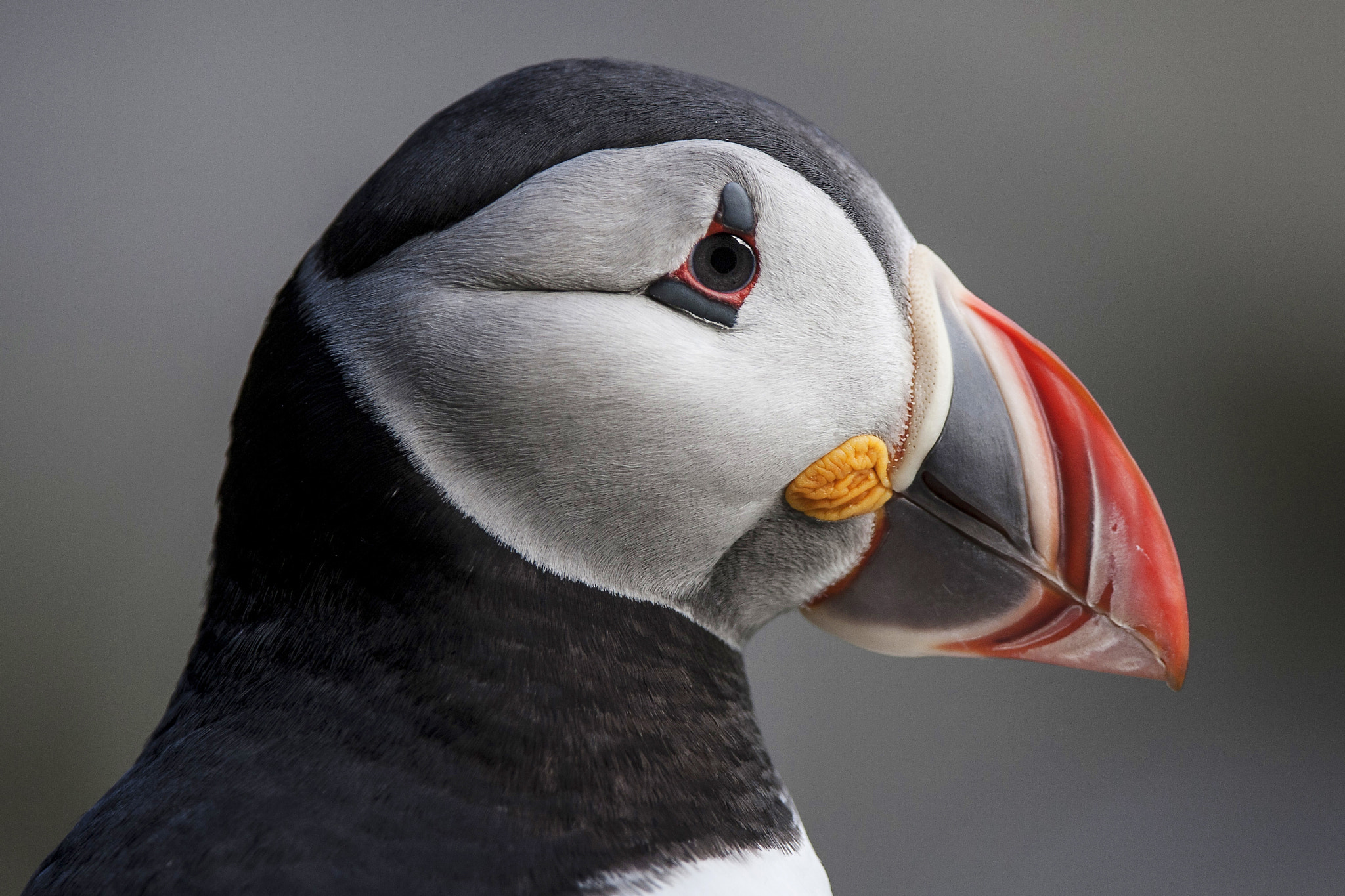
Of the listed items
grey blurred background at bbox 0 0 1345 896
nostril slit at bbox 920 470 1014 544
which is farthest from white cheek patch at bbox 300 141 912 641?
Result: grey blurred background at bbox 0 0 1345 896

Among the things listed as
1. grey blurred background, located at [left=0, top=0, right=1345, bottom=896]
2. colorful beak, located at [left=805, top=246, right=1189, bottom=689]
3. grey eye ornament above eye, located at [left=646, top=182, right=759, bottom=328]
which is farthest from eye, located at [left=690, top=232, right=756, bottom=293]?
grey blurred background, located at [left=0, top=0, right=1345, bottom=896]

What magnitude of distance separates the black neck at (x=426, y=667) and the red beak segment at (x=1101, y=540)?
0.34 m

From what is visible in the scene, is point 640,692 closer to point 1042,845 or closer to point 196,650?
point 196,650

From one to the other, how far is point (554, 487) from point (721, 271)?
0.22m

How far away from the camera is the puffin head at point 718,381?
31.4 inches

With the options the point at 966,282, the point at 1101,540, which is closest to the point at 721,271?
the point at 1101,540

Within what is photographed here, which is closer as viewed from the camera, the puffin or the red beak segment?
the puffin

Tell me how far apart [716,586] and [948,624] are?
0.23 metres

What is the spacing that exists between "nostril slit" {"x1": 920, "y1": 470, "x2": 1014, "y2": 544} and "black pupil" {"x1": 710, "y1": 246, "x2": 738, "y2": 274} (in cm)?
26

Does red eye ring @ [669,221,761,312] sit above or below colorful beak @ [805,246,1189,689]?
above

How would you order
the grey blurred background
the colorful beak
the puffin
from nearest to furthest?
the puffin < the colorful beak < the grey blurred background

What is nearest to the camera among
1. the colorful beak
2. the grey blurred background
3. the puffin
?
the puffin

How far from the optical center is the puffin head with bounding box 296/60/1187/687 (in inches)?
31.4

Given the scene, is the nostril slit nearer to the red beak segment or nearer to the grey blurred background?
the red beak segment
